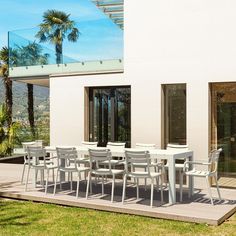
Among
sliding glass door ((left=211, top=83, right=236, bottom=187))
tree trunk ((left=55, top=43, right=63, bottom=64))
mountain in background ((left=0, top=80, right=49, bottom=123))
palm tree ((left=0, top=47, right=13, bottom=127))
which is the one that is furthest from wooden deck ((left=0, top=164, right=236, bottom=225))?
palm tree ((left=0, top=47, right=13, bottom=127))

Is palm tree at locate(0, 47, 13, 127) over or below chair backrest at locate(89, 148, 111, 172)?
over

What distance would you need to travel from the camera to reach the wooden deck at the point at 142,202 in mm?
6984

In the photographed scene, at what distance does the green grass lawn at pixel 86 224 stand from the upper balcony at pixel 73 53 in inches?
182

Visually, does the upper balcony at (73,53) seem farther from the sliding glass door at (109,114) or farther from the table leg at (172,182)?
the table leg at (172,182)

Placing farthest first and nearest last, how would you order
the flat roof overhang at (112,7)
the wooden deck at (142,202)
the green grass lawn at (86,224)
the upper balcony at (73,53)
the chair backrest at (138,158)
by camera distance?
the flat roof overhang at (112,7)
the upper balcony at (73,53)
the chair backrest at (138,158)
the wooden deck at (142,202)
the green grass lawn at (86,224)

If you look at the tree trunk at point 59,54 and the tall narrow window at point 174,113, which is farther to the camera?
the tree trunk at point 59,54

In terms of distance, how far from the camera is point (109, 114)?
37.7 feet

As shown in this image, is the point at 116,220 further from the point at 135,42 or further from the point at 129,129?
the point at 135,42

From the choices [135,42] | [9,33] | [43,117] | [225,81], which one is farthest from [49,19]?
[225,81]

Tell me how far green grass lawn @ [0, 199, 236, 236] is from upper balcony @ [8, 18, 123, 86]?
15.2 ft

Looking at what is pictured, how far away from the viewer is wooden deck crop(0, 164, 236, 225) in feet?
22.9

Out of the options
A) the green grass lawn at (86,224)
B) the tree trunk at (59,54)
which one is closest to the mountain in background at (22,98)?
the tree trunk at (59,54)

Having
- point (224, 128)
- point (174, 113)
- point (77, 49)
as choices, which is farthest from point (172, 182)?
point (77, 49)

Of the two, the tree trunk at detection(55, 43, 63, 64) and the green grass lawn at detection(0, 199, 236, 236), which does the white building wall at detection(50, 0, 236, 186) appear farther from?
the green grass lawn at detection(0, 199, 236, 236)
